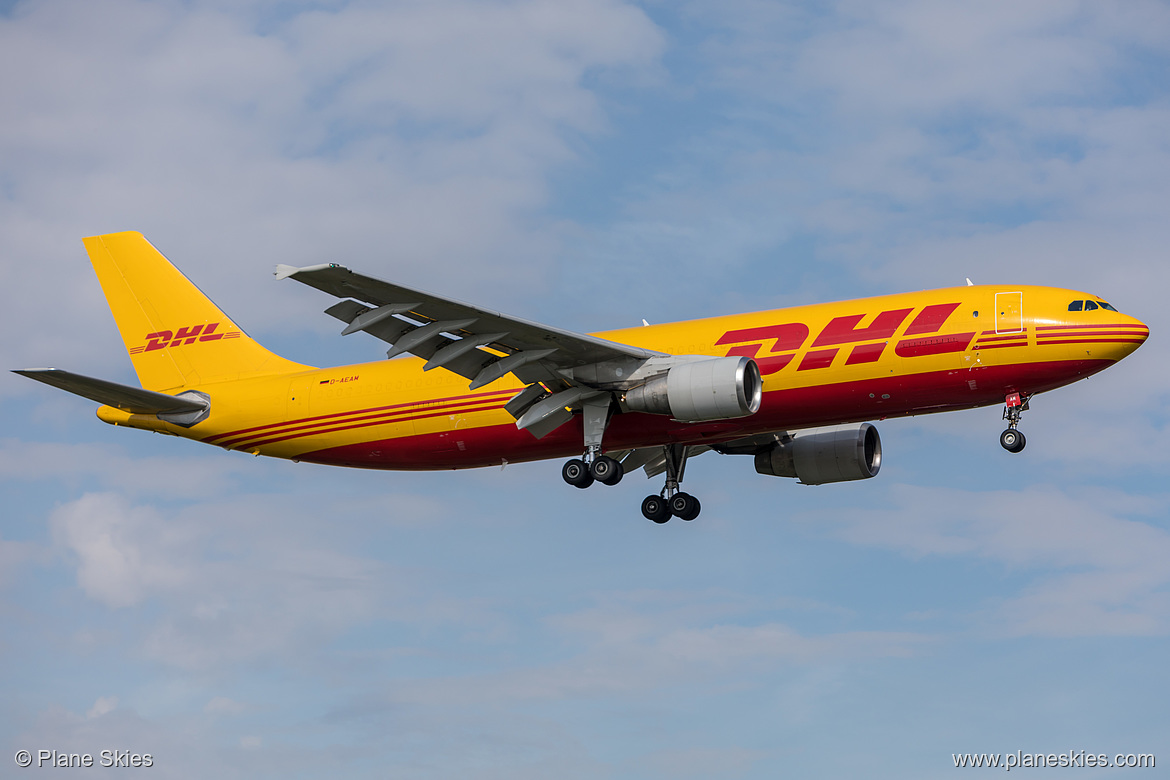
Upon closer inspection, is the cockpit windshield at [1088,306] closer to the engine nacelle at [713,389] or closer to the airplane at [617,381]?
the airplane at [617,381]

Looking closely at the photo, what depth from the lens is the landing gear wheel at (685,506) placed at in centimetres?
3850

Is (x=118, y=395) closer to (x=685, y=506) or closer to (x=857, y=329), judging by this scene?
(x=685, y=506)

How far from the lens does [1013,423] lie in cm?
3259

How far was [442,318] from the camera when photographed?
32500 mm

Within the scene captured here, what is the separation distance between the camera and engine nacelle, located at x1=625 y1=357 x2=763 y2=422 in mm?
31859

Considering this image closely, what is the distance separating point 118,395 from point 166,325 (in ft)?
16.2

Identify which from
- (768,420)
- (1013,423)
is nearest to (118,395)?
(768,420)

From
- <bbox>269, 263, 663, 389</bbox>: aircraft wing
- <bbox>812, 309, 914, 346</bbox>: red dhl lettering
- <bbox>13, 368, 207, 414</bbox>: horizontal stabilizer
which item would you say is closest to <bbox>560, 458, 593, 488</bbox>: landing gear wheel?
<bbox>269, 263, 663, 389</bbox>: aircraft wing

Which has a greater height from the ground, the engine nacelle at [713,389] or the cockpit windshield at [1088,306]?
the cockpit windshield at [1088,306]

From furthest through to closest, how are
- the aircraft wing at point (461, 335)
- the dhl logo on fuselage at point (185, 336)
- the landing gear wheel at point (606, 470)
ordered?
the dhl logo on fuselage at point (185, 336), the landing gear wheel at point (606, 470), the aircraft wing at point (461, 335)

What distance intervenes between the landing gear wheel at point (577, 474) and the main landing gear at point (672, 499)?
4299mm

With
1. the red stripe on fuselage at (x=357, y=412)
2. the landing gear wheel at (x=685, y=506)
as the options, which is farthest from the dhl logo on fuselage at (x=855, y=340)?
the red stripe on fuselage at (x=357, y=412)

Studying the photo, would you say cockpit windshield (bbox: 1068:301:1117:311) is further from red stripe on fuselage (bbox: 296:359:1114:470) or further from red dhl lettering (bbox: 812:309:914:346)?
red dhl lettering (bbox: 812:309:914:346)

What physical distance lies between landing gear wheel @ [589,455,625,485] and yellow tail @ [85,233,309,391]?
10.9 m
